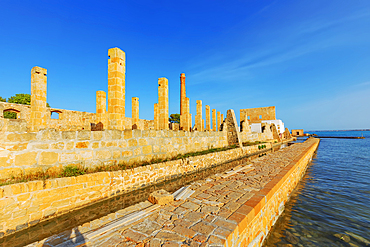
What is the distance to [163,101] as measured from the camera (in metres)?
10.8

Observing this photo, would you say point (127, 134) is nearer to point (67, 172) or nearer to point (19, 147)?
point (67, 172)

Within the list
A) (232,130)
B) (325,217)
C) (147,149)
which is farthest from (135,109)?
(325,217)

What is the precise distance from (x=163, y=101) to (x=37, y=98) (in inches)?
253

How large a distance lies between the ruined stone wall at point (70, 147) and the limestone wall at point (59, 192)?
17cm

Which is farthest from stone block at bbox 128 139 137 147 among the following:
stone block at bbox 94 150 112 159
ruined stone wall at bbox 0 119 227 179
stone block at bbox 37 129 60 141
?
stone block at bbox 37 129 60 141

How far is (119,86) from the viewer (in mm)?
7184

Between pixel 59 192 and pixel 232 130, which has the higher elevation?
pixel 232 130

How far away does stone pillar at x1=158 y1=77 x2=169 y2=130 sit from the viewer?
35.3 ft

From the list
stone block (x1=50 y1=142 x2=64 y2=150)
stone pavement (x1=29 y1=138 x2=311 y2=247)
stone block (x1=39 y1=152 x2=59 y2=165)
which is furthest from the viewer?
stone block (x1=50 y1=142 x2=64 y2=150)

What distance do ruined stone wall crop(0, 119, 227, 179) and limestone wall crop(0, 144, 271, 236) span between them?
0.17 metres

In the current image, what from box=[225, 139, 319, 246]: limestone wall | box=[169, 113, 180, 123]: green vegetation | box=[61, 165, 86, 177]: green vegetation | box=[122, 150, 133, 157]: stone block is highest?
box=[169, 113, 180, 123]: green vegetation

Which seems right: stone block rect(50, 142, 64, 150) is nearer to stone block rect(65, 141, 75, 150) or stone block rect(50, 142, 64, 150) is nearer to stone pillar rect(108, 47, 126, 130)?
stone block rect(65, 141, 75, 150)

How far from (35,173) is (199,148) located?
8458mm

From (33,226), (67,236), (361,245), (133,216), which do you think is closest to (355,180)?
(361,245)
